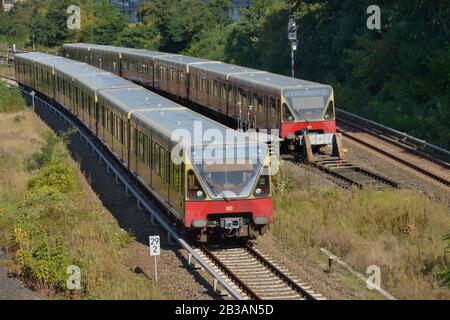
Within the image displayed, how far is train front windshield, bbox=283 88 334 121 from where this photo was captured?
94.2 ft

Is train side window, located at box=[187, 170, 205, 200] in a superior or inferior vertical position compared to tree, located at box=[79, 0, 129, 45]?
inferior

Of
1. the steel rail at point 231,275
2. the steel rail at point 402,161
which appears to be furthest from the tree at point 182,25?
the steel rail at point 231,275

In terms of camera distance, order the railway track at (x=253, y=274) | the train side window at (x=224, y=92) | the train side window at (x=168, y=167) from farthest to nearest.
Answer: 1. the train side window at (x=224, y=92)
2. the train side window at (x=168, y=167)
3. the railway track at (x=253, y=274)

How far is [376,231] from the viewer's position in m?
19.7

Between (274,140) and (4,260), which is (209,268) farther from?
(274,140)

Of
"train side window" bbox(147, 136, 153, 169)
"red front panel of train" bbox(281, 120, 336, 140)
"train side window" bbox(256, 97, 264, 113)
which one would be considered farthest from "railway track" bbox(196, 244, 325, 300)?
"train side window" bbox(256, 97, 264, 113)

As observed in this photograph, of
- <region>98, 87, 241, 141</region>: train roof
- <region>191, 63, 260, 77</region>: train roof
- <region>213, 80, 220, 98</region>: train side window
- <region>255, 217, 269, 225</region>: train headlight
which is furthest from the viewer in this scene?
<region>213, 80, 220, 98</region>: train side window

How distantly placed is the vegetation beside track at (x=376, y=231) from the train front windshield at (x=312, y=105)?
17.2ft

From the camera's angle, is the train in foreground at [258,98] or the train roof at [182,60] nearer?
the train in foreground at [258,98]

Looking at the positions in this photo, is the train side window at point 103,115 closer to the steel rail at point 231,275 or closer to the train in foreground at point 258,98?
the train in foreground at point 258,98

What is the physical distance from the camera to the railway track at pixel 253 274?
15617 mm

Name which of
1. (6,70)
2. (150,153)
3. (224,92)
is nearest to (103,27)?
(6,70)

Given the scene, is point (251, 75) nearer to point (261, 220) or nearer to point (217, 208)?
point (261, 220)

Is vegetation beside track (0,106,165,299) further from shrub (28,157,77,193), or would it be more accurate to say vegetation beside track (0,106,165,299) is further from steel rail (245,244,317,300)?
steel rail (245,244,317,300)
